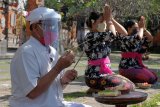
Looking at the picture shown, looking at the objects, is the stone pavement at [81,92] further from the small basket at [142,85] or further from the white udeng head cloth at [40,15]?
the white udeng head cloth at [40,15]

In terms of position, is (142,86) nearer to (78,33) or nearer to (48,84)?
(48,84)

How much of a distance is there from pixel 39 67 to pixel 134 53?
545 cm

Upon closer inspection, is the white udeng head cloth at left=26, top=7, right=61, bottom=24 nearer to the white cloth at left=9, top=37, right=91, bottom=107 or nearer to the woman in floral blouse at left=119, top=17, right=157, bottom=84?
the white cloth at left=9, top=37, right=91, bottom=107

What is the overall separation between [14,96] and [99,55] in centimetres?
435

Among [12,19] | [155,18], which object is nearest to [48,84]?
[155,18]

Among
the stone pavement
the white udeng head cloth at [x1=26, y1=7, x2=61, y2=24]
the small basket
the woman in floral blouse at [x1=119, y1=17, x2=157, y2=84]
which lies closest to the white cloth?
the white udeng head cloth at [x1=26, y1=7, x2=61, y2=24]

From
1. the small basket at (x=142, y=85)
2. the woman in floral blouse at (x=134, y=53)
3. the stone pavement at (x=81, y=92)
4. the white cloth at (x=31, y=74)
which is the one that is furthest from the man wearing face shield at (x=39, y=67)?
the small basket at (x=142, y=85)

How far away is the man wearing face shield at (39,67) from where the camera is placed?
3.62m

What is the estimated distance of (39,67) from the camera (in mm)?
3742

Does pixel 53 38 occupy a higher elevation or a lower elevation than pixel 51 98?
higher

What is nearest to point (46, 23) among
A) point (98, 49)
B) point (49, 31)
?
point (49, 31)

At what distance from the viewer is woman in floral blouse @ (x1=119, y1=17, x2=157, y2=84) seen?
869 centimetres

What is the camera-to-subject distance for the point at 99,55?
805 centimetres

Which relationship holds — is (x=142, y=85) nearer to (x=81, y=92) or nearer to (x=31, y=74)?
(x=81, y=92)
